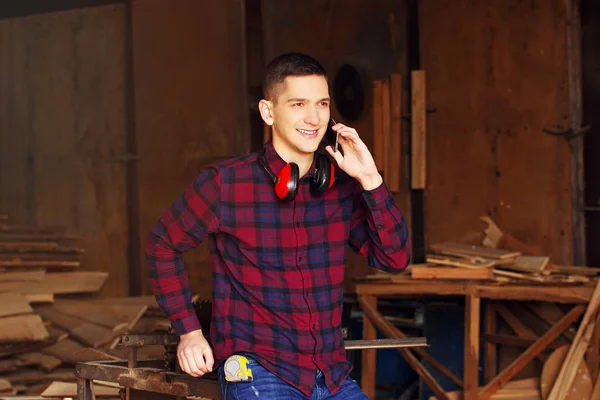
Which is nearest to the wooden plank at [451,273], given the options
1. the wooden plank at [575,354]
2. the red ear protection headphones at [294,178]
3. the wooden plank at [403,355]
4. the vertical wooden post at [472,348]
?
the vertical wooden post at [472,348]

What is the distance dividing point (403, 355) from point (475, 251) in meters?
1.02

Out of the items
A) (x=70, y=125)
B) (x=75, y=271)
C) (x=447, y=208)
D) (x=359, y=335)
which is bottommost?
(x=359, y=335)

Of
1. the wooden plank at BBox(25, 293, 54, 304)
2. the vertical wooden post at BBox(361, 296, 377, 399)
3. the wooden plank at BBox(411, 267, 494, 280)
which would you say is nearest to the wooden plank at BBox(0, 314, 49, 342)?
the wooden plank at BBox(25, 293, 54, 304)

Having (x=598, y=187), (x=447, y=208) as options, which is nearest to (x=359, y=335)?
(x=447, y=208)

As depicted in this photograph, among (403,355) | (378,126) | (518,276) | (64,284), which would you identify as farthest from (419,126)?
(64,284)

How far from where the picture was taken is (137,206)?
389 inches

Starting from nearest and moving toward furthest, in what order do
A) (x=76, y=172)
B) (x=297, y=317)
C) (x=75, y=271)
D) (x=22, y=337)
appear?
(x=297, y=317) < (x=22, y=337) < (x=75, y=271) < (x=76, y=172)

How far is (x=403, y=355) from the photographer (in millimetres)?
7246

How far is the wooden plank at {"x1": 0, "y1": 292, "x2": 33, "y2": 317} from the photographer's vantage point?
7.86 meters

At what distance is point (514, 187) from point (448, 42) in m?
1.46

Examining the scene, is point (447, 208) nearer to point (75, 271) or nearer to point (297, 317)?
point (75, 271)

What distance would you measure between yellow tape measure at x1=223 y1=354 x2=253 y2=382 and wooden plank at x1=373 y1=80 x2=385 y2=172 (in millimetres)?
5370

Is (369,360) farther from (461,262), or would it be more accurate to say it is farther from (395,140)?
(395,140)

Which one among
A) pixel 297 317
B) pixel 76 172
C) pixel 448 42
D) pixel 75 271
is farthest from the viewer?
pixel 76 172
